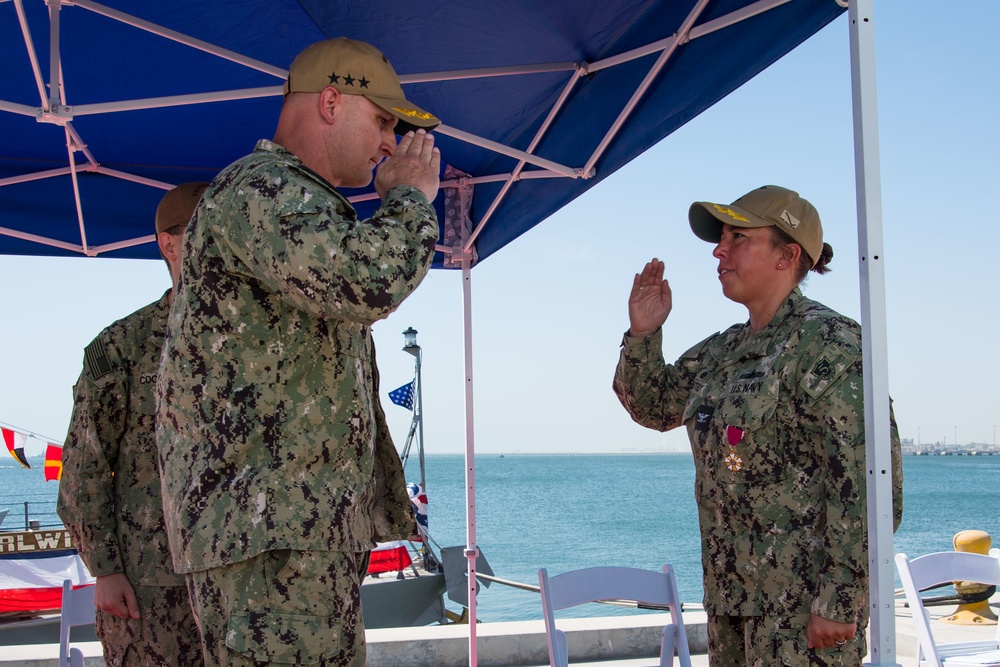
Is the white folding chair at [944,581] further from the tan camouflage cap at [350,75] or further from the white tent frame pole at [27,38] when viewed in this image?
the white tent frame pole at [27,38]

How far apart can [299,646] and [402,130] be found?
0.99 metres

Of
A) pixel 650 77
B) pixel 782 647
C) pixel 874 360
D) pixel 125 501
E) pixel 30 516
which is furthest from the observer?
pixel 30 516

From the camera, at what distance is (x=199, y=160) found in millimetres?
4664

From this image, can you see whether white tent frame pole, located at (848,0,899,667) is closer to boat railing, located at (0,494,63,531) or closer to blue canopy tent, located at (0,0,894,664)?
blue canopy tent, located at (0,0,894,664)

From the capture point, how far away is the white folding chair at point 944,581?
355cm

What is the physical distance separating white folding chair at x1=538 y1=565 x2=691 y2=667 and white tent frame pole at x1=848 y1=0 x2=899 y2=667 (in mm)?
1240

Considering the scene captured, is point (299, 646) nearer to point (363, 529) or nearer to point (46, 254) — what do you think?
point (363, 529)

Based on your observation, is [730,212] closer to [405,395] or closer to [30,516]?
[405,395]

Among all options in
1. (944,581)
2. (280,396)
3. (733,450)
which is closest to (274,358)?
(280,396)

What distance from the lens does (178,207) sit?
2768mm

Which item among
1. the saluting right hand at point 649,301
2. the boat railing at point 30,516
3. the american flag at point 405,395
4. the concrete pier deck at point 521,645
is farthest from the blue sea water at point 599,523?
the saluting right hand at point 649,301

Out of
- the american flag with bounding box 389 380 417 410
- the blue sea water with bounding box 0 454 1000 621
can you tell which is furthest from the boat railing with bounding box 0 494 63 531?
the american flag with bounding box 389 380 417 410

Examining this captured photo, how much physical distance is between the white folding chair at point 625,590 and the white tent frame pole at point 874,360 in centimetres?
124

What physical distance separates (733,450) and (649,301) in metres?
0.63
